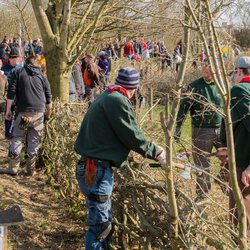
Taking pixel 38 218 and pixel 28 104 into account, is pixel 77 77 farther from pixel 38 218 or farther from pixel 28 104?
pixel 38 218

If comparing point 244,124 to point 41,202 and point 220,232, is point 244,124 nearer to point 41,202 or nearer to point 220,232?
point 220,232

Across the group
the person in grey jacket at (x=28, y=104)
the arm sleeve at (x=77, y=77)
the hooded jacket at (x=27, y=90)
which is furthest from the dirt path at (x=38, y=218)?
the arm sleeve at (x=77, y=77)

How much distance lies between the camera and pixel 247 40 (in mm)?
22703

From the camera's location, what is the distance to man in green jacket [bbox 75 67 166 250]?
12.8 ft

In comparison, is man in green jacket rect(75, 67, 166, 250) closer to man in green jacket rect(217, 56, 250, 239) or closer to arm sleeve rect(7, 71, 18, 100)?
man in green jacket rect(217, 56, 250, 239)

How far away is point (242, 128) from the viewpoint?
14.5 feet

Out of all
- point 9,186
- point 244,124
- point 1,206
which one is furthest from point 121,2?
point 244,124

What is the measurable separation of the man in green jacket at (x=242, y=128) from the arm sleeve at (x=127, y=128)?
76cm

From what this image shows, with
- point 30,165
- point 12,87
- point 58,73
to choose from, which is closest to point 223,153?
point 12,87

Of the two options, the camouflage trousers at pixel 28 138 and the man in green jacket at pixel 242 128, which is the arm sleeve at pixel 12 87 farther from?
the man in green jacket at pixel 242 128

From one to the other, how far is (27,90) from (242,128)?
3504mm

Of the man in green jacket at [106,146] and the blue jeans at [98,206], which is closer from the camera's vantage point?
the man in green jacket at [106,146]

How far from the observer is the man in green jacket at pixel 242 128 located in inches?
167

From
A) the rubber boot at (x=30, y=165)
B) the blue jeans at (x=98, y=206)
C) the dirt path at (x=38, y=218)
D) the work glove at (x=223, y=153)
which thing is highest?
the work glove at (x=223, y=153)
